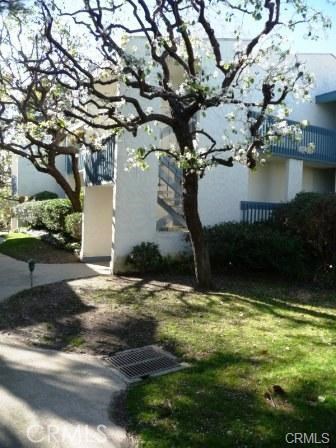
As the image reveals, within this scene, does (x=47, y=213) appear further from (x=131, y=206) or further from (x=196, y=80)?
(x=196, y=80)

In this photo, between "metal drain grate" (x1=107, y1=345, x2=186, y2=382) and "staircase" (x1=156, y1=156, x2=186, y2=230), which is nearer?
"metal drain grate" (x1=107, y1=345, x2=186, y2=382)

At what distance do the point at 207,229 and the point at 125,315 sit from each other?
5.01 metres

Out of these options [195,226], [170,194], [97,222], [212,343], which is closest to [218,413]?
[212,343]

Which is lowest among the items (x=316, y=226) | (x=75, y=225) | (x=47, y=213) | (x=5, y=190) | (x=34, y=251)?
(x=34, y=251)

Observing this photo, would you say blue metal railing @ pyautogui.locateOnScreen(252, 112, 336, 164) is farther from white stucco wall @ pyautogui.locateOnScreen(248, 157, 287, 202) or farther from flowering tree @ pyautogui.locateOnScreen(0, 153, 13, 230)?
flowering tree @ pyautogui.locateOnScreen(0, 153, 13, 230)

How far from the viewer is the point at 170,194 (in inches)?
529

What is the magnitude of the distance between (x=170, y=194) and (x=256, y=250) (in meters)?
3.56

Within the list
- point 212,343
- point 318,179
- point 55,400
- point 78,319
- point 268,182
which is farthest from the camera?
point 318,179

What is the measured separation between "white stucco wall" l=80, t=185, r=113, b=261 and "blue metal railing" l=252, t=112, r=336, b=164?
5.99 meters

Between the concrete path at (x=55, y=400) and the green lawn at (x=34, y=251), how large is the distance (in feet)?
30.7

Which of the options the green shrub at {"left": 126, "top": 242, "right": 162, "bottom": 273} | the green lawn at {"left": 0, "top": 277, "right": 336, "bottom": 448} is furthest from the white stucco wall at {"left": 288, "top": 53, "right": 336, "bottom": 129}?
the green lawn at {"left": 0, "top": 277, "right": 336, "bottom": 448}

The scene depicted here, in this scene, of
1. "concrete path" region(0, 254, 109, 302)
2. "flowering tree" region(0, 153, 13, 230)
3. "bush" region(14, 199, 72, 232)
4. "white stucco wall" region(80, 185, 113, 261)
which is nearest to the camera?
"concrete path" region(0, 254, 109, 302)

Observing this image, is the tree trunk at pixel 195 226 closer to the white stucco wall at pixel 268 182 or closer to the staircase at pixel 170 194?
the staircase at pixel 170 194

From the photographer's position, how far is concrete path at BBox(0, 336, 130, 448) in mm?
3721
